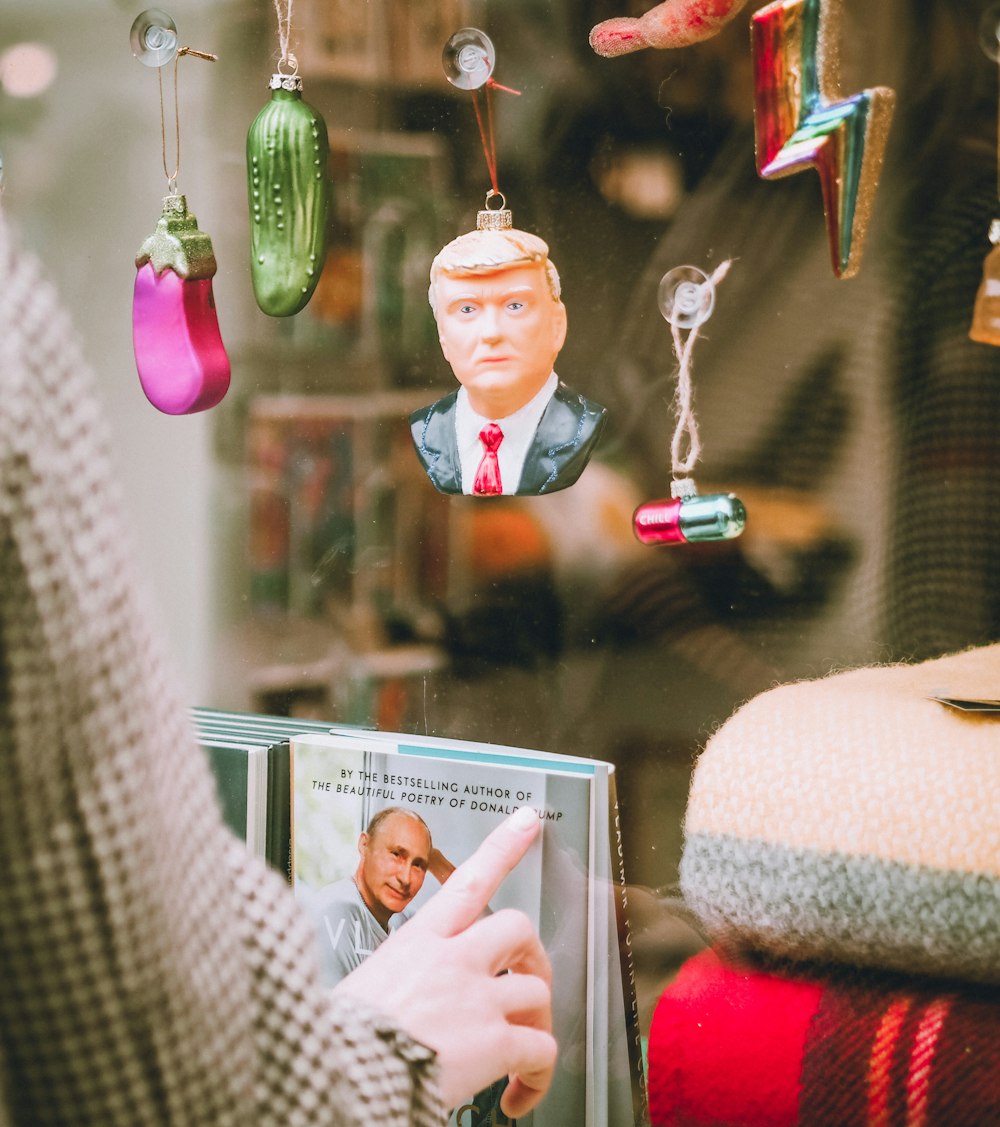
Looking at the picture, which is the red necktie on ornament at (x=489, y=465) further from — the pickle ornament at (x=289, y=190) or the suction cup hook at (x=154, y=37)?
the suction cup hook at (x=154, y=37)

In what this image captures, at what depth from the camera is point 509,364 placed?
63 centimetres

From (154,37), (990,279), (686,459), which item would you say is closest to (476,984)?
(686,459)

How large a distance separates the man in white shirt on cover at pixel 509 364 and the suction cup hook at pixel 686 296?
0.06 metres

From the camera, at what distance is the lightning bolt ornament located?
0.52 metres

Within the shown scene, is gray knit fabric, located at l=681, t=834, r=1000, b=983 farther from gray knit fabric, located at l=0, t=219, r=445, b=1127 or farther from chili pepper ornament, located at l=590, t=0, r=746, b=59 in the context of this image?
chili pepper ornament, located at l=590, t=0, r=746, b=59

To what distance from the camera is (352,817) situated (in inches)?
26.4

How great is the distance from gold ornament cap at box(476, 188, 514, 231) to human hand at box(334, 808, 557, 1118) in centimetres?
32

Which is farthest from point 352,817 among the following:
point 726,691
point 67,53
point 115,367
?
point 67,53

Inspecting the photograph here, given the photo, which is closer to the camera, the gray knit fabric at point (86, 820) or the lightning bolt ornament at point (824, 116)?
the gray knit fabric at point (86, 820)

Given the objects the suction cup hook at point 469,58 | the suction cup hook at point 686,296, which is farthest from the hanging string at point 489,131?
the suction cup hook at point 686,296

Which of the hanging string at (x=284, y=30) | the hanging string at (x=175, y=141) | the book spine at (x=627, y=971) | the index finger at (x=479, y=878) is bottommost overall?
the book spine at (x=627, y=971)

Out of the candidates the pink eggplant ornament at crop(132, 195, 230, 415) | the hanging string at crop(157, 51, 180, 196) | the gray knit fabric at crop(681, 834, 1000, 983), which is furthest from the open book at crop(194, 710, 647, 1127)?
the hanging string at crop(157, 51, 180, 196)

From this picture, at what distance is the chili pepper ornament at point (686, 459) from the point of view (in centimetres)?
58

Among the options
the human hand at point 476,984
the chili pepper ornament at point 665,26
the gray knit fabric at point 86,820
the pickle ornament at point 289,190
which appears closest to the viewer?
the gray knit fabric at point 86,820
